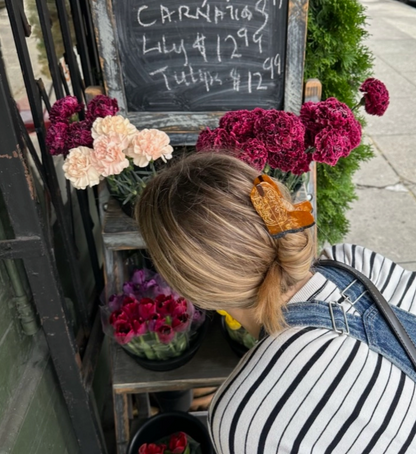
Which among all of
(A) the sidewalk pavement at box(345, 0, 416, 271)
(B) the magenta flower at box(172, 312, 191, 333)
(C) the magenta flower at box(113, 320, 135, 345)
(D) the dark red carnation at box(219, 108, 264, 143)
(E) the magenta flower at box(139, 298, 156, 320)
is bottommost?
(A) the sidewalk pavement at box(345, 0, 416, 271)

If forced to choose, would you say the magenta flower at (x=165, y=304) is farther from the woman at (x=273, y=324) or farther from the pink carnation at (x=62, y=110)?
the pink carnation at (x=62, y=110)

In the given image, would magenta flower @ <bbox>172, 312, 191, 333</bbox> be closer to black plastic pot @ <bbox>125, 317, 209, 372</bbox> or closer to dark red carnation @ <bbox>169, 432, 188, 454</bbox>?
black plastic pot @ <bbox>125, 317, 209, 372</bbox>

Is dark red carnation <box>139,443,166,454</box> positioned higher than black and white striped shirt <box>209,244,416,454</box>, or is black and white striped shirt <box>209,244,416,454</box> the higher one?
black and white striped shirt <box>209,244,416,454</box>

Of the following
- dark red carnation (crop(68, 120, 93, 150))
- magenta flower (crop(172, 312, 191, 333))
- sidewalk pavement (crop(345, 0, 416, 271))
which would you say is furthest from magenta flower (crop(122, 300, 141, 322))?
sidewalk pavement (crop(345, 0, 416, 271))

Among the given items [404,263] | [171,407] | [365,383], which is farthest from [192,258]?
[404,263]

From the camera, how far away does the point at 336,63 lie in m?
2.09

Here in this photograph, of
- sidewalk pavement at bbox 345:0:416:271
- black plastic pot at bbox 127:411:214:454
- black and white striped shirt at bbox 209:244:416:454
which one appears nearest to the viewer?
black and white striped shirt at bbox 209:244:416:454

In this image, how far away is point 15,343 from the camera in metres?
1.35

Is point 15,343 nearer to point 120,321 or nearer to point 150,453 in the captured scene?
point 120,321

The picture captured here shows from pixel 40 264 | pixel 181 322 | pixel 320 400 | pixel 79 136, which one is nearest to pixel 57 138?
pixel 79 136

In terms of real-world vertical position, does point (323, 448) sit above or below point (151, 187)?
below

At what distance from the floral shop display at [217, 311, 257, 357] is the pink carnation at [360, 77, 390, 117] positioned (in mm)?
798

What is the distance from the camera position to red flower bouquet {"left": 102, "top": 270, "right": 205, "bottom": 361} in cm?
147

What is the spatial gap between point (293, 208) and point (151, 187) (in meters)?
0.33
